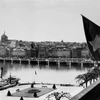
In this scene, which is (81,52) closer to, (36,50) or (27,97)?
(36,50)

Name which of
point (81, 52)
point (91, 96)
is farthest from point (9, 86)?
point (81, 52)

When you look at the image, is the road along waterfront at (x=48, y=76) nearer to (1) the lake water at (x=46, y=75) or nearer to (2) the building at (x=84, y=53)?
(1) the lake water at (x=46, y=75)

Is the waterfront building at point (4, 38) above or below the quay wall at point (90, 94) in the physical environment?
above

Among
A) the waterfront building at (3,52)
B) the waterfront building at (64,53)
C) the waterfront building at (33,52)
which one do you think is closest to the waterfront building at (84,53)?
the waterfront building at (64,53)

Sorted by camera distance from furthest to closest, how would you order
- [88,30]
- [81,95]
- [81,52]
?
[81,52]
[88,30]
[81,95]

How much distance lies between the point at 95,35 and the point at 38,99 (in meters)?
9.79

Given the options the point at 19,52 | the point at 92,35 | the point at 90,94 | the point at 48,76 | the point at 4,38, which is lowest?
the point at 48,76

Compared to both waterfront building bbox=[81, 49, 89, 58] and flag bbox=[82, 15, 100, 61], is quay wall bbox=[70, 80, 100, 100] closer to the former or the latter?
flag bbox=[82, 15, 100, 61]

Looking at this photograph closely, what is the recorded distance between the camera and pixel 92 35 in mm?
7613

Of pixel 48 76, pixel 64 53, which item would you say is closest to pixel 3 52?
pixel 64 53

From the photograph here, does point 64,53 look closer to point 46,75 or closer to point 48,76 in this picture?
point 46,75

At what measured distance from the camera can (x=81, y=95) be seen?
189 inches

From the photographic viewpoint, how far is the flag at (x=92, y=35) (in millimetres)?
7344

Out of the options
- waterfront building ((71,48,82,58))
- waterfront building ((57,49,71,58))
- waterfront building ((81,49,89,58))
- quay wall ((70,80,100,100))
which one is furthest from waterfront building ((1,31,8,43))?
quay wall ((70,80,100,100))
